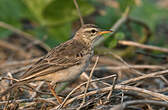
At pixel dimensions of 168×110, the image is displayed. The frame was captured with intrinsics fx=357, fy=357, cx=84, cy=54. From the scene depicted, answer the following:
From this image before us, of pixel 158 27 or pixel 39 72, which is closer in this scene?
pixel 39 72

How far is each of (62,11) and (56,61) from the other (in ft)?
9.01

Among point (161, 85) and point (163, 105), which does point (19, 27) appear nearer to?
point (161, 85)

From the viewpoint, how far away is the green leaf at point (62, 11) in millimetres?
7203

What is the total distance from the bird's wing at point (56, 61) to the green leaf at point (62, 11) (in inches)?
91.1

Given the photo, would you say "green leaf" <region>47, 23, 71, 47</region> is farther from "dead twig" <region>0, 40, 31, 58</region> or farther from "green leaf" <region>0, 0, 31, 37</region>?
"green leaf" <region>0, 0, 31, 37</region>

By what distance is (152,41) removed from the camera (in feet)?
25.5

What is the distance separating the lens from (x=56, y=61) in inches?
187

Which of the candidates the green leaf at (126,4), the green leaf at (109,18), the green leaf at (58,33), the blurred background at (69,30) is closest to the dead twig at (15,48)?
the blurred background at (69,30)

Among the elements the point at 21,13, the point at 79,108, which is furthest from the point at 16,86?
the point at 21,13

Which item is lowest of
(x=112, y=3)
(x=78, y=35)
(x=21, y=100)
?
(x=21, y=100)

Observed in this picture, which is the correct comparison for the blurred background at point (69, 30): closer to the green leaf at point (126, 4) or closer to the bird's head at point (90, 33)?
the green leaf at point (126, 4)

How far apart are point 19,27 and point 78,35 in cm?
263

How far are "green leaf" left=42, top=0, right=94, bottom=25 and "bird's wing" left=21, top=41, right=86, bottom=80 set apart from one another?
2.31 m

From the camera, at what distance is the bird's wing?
446 centimetres
